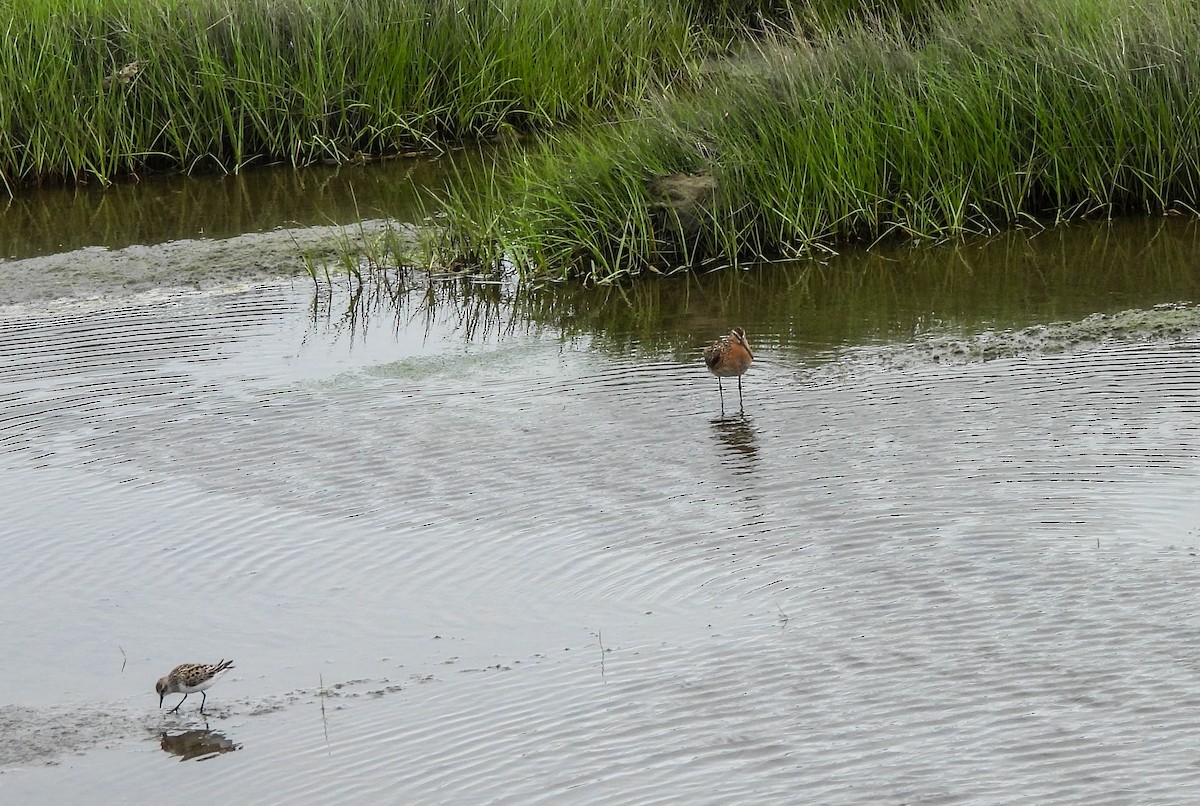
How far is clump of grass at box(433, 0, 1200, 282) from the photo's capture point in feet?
36.2

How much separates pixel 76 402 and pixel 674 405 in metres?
3.33

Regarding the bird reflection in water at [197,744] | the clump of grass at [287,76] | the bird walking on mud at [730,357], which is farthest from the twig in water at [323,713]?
the clump of grass at [287,76]

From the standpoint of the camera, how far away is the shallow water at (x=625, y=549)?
16.0ft

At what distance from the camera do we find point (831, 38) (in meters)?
12.4

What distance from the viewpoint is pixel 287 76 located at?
47.8ft

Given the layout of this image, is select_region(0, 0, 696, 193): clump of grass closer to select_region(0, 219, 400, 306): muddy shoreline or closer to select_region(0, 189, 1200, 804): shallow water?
select_region(0, 219, 400, 306): muddy shoreline

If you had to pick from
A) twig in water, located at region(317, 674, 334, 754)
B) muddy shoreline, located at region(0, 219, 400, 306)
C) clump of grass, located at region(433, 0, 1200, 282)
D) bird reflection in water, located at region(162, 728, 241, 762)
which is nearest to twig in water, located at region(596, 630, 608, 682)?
twig in water, located at region(317, 674, 334, 754)

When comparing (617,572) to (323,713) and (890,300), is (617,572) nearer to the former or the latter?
(323,713)

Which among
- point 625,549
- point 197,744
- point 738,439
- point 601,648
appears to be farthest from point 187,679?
point 738,439

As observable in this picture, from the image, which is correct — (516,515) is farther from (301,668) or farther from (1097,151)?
(1097,151)

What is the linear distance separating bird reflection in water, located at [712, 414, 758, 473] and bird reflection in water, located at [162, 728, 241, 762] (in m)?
2.91

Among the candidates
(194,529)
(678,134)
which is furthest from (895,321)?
(194,529)

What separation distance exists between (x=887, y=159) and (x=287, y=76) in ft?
19.7

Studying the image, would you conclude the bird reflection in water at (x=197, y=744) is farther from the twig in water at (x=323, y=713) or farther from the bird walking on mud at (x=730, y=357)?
the bird walking on mud at (x=730, y=357)
